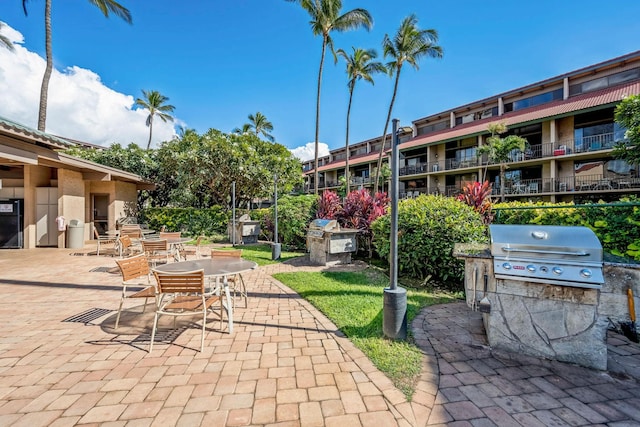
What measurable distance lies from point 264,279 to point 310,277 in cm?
106

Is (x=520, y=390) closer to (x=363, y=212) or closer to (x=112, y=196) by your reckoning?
(x=363, y=212)

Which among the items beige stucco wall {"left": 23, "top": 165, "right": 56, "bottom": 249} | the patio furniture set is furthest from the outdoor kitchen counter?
beige stucco wall {"left": 23, "top": 165, "right": 56, "bottom": 249}

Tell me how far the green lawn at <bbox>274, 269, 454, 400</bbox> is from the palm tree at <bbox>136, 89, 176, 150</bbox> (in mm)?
35378

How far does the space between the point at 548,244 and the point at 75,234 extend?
48.8 feet

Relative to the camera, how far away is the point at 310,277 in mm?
6191

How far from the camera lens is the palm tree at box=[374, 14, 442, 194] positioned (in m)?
18.5

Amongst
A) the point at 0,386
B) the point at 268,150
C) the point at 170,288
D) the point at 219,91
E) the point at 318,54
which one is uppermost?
the point at 318,54

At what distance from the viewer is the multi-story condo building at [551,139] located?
16.8 meters

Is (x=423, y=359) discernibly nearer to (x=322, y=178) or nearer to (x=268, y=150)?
(x=268, y=150)

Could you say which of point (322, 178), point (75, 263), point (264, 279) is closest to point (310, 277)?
point (264, 279)

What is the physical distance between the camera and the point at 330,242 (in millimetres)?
7312

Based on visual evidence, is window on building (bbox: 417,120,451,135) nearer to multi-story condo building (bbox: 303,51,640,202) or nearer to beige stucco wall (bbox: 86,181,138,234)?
multi-story condo building (bbox: 303,51,640,202)

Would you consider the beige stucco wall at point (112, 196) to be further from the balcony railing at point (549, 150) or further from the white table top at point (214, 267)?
the balcony railing at point (549, 150)

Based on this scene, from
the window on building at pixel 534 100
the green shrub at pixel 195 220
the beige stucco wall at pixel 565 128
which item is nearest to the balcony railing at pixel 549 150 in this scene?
the beige stucco wall at pixel 565 128
